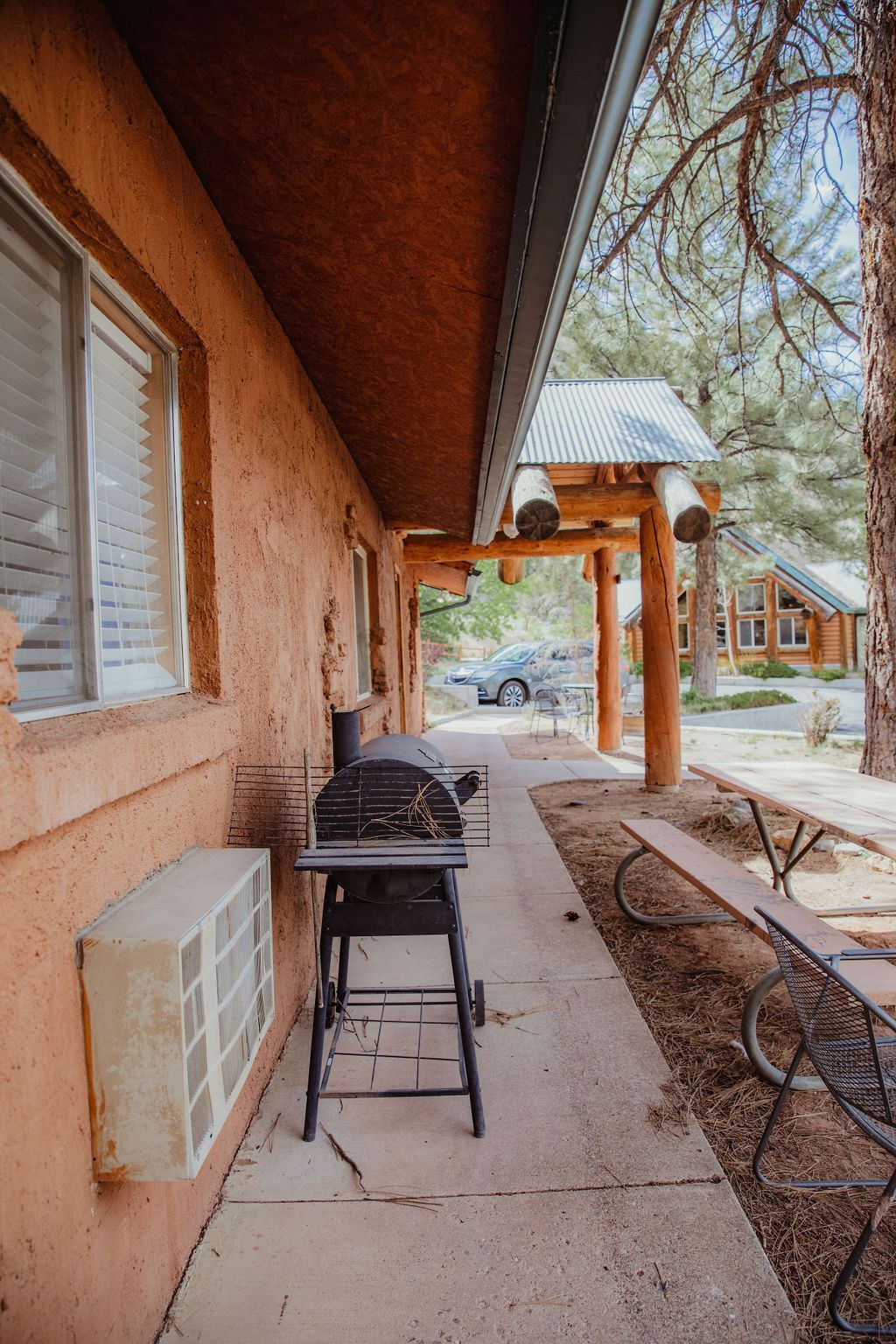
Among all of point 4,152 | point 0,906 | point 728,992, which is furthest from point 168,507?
point 728,992

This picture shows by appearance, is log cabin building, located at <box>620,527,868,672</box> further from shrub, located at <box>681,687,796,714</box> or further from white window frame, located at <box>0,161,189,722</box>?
white window frame, located at <box>0,161,189,722</box>

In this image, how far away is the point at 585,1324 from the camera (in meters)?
1.70

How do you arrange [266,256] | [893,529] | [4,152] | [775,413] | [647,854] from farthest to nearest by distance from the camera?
1. [775,413]
2. [647,854]
3. [893,529]
4. [266,256]
5. [4,152]

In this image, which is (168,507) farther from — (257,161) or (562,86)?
(562,86)

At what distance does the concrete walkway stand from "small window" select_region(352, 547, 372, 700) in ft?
12.9

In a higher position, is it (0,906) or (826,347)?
(826,347)

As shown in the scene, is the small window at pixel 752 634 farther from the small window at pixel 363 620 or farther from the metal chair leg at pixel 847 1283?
the metal chair leg at pixel 847 1283

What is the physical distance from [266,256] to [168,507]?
105cm

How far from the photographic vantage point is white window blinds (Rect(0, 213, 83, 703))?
142 cm

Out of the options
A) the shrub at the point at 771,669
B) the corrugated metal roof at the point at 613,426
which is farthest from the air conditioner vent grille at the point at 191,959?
the shrub at the point at 771,669

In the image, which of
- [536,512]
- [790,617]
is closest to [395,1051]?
[536,512]

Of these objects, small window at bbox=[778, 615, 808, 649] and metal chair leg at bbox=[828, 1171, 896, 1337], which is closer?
metal chair leg at bbox=[828, 1171, 896, 1337]

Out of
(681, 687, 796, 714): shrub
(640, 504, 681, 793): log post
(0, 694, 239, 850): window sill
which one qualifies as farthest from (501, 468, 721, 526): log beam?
(681, 687, 796, 714): shrub

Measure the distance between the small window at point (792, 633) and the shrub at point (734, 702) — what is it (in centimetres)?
1173
